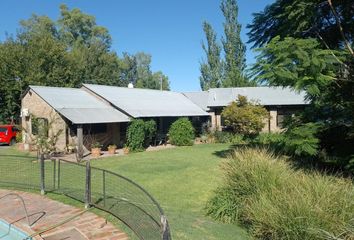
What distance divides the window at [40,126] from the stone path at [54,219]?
38.1ft

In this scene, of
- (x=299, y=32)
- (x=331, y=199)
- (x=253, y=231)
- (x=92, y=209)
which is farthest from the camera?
(x=299, y=32)

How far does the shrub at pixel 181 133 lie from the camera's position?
3016 centimetres

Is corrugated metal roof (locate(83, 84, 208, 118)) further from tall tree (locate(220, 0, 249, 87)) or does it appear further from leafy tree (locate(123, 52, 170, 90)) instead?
leafy tree (locate(123, 52, 170, 90))

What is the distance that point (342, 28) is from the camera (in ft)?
47.0

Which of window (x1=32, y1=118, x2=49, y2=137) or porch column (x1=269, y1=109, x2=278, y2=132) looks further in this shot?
porch column (x1=269, y1=109, x2=278, y2=132)

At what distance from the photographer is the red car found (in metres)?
29.7

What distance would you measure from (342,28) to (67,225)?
38.9 feet

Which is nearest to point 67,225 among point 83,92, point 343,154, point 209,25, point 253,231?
point 253,231

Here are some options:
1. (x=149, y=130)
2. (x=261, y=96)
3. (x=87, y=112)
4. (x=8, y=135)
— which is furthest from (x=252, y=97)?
(x=8, y=135)

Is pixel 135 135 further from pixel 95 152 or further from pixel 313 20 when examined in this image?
pixel 313 20

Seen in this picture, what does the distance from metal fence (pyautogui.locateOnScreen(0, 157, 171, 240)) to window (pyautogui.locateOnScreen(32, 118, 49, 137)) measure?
5696 mm

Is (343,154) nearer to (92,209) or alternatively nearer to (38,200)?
(92,209)

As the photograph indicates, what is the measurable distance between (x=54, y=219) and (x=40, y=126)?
1537 centimetres

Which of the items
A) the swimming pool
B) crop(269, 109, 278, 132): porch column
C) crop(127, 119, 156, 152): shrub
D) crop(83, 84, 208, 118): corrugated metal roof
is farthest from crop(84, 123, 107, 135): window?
the swimming pool
